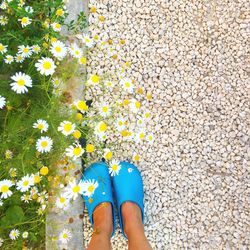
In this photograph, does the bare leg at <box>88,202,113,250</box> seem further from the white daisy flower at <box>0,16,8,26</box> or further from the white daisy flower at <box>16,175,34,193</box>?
the white daisy flower at <box>0,16,8,26</box>

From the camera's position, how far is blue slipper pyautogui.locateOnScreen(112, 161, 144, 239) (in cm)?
216

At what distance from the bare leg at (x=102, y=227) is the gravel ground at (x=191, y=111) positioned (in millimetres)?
139

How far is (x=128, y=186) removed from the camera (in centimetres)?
217

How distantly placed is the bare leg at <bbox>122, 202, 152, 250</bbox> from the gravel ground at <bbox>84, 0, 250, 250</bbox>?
0.13 meters

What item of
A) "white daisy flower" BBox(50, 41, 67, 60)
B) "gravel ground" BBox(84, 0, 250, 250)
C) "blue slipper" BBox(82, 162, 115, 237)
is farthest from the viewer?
"gravel ground" BBox(84, 0, 250, 250)

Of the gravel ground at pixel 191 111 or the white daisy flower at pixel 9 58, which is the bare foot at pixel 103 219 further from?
the white daisy flower at pixel 9 58

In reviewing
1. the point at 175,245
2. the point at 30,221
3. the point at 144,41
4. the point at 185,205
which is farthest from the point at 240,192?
the point at 30,221

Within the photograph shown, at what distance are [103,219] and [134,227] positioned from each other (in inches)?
6.4

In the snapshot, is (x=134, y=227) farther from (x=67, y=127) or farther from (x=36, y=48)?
(x=36, y=48)

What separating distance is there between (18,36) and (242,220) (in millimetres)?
1520

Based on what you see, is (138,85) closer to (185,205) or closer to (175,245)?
(185,205)

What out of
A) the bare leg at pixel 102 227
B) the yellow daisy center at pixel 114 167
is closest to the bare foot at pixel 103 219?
the bare leg at pixel 102 227

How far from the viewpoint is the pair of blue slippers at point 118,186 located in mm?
2143

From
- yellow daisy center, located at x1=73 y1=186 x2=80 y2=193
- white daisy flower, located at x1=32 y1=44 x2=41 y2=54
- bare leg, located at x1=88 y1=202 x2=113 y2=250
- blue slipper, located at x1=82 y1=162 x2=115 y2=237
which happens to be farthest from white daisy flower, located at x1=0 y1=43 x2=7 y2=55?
bare leg, located at x1=88 y1=202 x2=113 y2=250
